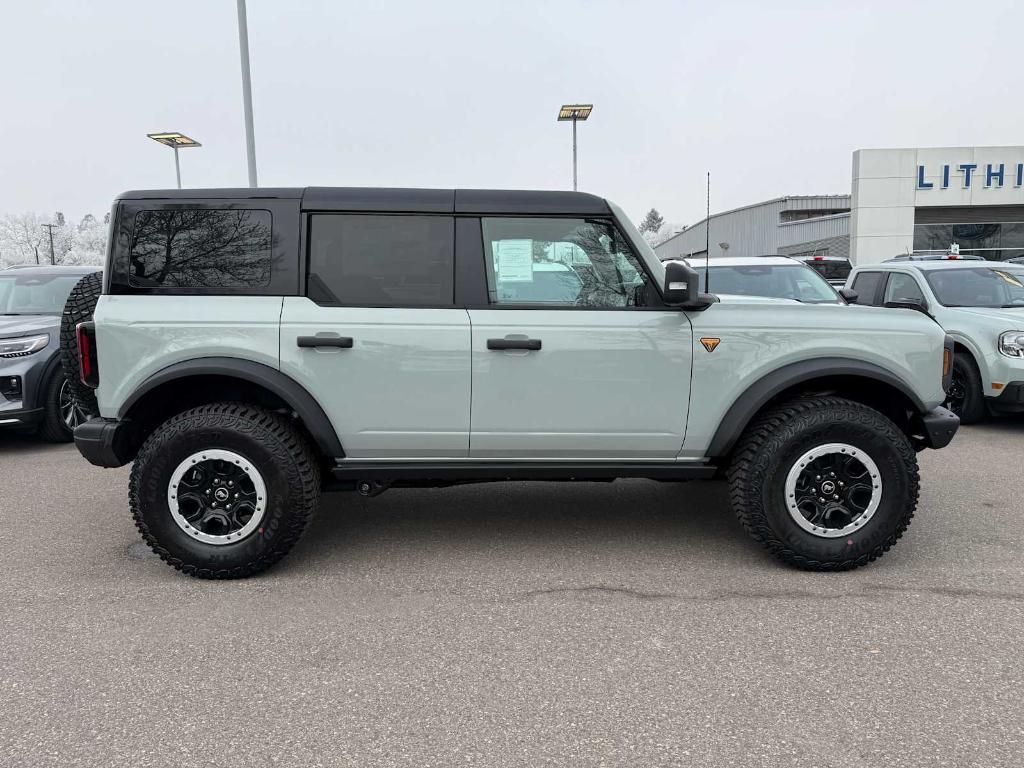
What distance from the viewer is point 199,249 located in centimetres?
378

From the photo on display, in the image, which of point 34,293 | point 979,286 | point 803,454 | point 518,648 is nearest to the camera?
point 518,648

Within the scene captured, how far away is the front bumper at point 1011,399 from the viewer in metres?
6.77

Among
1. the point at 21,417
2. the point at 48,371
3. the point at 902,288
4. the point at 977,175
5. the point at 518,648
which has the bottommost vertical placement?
the point at 518,648

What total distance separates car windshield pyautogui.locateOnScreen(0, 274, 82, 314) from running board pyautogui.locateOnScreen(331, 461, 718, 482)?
5.26 m

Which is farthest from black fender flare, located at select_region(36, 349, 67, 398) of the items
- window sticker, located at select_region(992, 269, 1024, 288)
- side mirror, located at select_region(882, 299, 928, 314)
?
window sticker, located at select_region(992, 269, 1024, 288)

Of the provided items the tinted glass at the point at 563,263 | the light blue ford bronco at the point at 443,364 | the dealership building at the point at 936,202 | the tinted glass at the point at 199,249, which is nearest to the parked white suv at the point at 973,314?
the light blue ford bronco at the point at 443,364

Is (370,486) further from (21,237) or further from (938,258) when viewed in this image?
(21,237)

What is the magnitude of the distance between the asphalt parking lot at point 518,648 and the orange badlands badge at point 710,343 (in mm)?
1117

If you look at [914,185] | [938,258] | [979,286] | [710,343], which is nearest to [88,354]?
[710,343]

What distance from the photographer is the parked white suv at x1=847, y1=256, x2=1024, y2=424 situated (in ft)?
22.6

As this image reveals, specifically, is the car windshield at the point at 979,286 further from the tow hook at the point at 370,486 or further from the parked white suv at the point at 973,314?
the tow hook at the point at 370,486

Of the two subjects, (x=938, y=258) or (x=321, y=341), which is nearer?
(x=321, y=341)

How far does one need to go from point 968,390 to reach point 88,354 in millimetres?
7258

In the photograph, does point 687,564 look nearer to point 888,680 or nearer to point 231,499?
point 888,680
